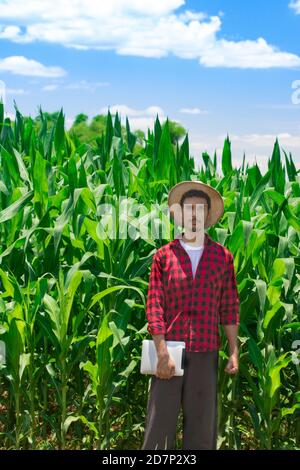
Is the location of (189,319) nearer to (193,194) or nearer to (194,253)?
(194,253)

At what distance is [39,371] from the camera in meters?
4.22

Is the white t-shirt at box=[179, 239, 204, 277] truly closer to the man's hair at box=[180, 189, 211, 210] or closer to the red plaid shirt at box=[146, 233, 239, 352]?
the red plaid shirt at box=[146, 233, 239, 352]

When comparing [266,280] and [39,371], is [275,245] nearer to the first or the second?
[266,280]

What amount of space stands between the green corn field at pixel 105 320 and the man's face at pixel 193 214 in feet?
2.04

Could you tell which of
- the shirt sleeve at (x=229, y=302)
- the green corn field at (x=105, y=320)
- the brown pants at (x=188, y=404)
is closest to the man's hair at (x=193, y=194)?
the shirt sleeve at (x=229, y=302)

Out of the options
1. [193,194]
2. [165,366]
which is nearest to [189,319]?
[165,366]

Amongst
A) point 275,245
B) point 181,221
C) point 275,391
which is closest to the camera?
point 181,221

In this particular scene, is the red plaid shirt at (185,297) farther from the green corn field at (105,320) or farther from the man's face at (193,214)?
the green corn field at (105,320)

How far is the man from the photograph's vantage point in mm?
3512

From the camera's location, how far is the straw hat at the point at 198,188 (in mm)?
3607

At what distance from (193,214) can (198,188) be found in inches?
6.5

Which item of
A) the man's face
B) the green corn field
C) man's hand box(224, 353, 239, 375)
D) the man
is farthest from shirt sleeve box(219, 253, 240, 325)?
the green corn field

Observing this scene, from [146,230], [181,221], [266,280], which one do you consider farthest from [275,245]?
[181,221]
